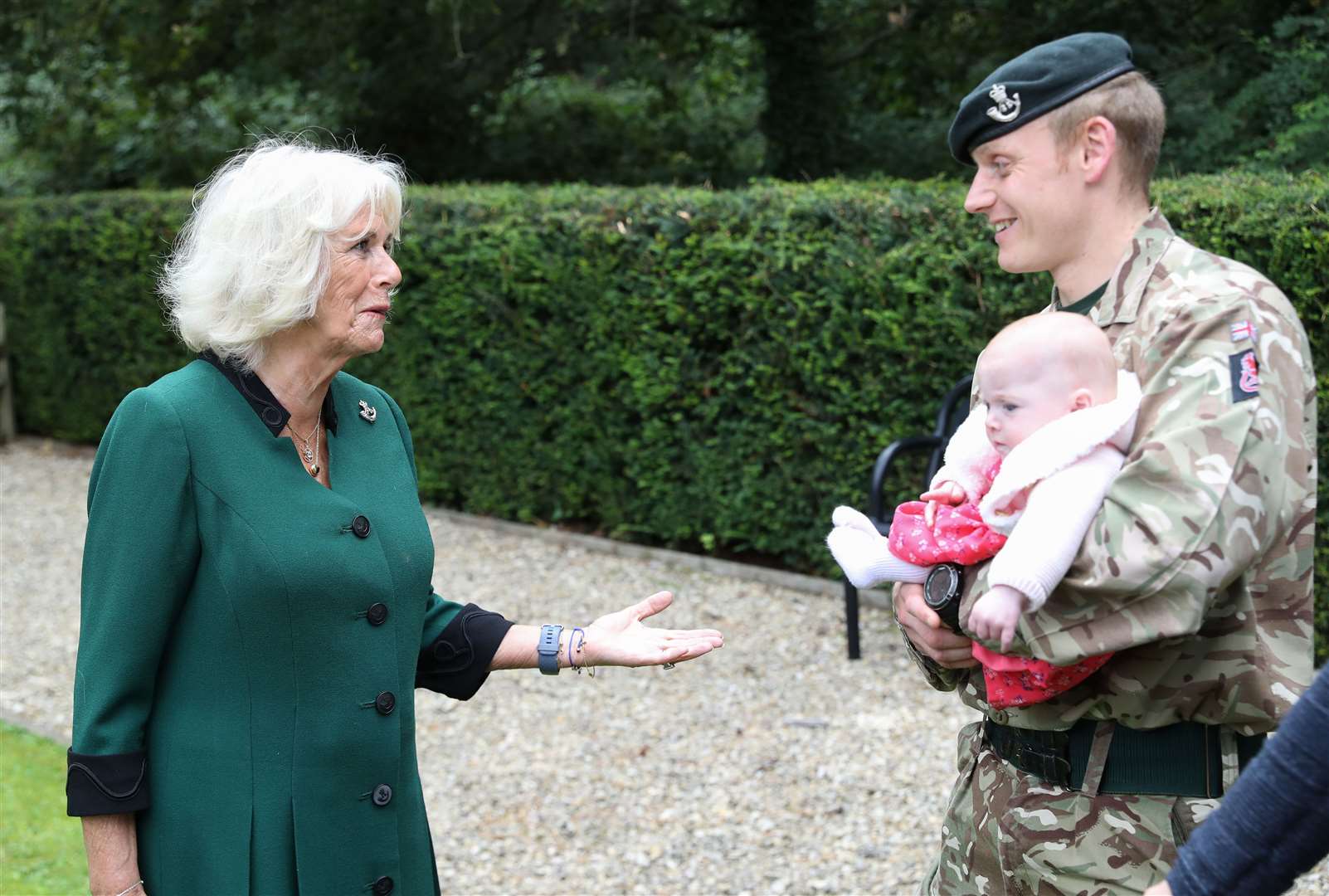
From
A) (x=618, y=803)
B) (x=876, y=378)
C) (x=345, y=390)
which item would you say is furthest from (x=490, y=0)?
(x=345, y=390)

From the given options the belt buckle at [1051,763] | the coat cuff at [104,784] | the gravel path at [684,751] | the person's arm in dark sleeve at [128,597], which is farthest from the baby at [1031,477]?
the gravel path at [684,751]

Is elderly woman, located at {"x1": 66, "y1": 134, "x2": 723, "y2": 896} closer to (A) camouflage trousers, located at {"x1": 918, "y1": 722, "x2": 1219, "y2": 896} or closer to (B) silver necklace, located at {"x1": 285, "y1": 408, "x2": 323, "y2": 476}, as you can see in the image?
(B) silver necklace, located at {"x1": 285, "y1": 408, "x2": 323, "y2": 476}

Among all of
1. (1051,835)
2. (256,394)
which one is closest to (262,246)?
(256,394)

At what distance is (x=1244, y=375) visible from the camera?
70.9 inches

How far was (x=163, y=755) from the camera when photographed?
220cm

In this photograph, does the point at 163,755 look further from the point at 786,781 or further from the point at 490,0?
the point at 490,0

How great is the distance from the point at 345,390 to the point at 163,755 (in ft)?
2.55

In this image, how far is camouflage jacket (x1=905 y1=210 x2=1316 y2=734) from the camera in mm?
1751

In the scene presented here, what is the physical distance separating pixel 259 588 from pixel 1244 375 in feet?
5.13

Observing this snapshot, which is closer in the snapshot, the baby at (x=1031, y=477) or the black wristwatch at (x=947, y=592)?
the baby at (x=1031, y=477)

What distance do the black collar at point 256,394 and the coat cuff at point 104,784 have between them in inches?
23.6

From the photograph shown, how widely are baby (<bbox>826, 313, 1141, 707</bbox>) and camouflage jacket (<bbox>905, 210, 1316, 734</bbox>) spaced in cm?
4

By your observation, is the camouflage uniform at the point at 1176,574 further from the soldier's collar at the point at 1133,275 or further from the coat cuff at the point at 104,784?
the coat cuff at the point at 104,784

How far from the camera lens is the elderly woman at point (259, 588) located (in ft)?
7.07
